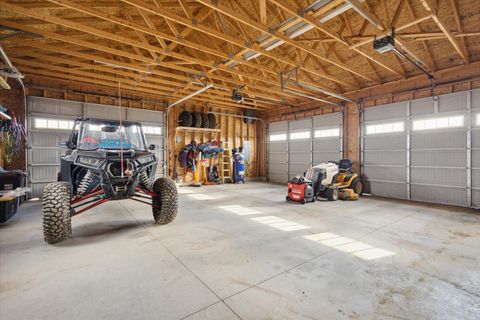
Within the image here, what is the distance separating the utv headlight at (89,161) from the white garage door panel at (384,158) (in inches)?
352

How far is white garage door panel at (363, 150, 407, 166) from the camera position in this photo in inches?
310

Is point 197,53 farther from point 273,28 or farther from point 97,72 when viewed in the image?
point 273,28

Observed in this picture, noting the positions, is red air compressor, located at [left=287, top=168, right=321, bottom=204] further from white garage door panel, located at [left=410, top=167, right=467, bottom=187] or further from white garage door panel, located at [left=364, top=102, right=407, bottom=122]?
white garage door panel, located at [left=364, top=102, right=407, bottom=122]

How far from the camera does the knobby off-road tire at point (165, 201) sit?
4.36m

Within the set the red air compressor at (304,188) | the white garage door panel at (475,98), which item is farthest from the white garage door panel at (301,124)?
the white garage door panel at (475,98)

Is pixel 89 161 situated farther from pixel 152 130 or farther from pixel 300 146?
pixel 300 146

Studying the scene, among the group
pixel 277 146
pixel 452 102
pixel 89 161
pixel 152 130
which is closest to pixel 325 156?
pixel 277 146

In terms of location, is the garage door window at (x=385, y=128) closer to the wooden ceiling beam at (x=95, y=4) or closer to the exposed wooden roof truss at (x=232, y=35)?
the exposed wooden roof truss at (x=232, y=35)

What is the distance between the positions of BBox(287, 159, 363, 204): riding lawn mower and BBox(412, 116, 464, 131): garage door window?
261 centimetres

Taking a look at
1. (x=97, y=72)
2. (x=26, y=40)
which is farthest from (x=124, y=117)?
(x=26, y=40)

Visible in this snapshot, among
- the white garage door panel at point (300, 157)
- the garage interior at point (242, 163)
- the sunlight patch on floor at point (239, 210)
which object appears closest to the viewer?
the garage interior at point (242, 163)

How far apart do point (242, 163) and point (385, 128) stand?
6.66 m

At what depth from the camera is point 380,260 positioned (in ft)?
9.74

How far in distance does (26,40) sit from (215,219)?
5.65m
